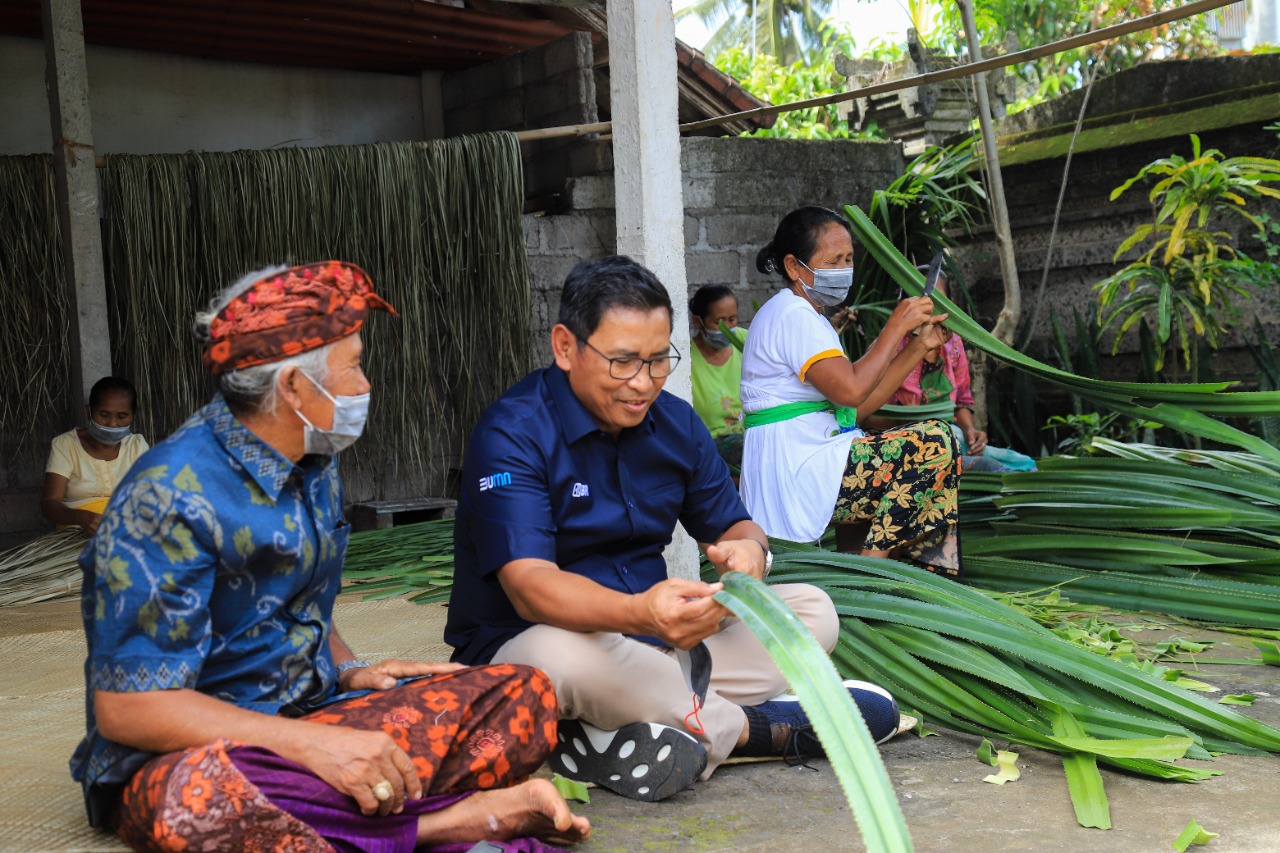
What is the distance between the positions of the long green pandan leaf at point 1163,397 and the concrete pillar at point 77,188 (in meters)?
3.13

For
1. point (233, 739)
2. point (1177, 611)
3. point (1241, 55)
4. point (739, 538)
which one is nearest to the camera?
point (233, 739)

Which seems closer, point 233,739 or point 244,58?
point 233,739

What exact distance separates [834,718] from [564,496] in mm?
880

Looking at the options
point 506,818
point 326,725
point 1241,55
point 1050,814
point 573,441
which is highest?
point 1241,55

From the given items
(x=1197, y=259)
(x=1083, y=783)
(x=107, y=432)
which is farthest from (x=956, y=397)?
(x=107, y=432)

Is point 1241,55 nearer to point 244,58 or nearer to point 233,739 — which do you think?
point 244,58

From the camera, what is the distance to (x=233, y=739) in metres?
1.79

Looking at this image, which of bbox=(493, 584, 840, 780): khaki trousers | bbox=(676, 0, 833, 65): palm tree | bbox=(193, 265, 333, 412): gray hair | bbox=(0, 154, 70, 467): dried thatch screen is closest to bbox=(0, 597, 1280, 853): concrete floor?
bbox=(493, 584, 840, 780): khaki trousers

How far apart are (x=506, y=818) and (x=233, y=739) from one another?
0.46m

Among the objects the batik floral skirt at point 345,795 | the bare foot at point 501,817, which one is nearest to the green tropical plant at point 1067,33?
the batik floral skirt at point 345,795

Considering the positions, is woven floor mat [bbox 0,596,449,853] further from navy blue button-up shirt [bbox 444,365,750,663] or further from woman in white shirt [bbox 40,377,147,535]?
woman in white shirt [bbox 40,377,147,535]

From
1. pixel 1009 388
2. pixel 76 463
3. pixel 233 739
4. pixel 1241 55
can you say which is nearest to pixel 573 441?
pixel 233 739

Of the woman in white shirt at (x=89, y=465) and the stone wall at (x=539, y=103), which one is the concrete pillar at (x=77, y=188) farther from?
the stone wall at (x=539, y=103)

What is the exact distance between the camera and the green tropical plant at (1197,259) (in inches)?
208
